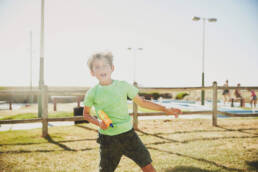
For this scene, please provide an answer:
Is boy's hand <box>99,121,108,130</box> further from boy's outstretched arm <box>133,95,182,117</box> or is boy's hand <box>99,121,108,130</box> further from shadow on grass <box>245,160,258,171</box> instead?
shadow on grass <box>245,160,258,171</box>

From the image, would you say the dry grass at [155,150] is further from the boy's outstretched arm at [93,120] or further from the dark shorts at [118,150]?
the boy's outstretched arm at [93,120]

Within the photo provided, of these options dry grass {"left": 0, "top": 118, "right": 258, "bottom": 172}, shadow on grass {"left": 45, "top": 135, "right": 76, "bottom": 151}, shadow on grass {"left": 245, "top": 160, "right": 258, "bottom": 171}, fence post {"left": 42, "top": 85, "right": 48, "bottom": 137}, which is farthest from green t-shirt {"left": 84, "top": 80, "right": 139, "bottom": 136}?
fence post {"left": 42, "top": 85, "right": 48, "bottom": 137}

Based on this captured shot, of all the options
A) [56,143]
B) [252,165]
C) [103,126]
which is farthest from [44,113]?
[252,165]

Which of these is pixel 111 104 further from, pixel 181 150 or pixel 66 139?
pixel 66 139

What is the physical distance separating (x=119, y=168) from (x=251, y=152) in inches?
107

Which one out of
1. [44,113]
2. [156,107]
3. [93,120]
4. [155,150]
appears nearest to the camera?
[93,120]

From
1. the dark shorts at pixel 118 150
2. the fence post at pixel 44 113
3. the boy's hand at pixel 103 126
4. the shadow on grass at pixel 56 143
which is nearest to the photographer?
the boy's hand at pixel 103 126

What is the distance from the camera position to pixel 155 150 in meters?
4.18

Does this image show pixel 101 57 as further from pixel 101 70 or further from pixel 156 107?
pixel 156 107

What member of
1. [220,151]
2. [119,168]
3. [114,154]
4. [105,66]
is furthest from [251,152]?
[105,66]

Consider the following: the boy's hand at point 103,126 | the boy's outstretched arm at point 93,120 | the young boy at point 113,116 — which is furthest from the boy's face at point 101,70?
the boy's hand at point 103,126

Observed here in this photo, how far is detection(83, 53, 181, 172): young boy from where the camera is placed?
1.84 meters

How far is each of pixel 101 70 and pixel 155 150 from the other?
9.39ft

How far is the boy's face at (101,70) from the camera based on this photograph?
1912mm
